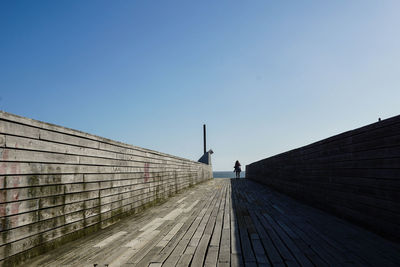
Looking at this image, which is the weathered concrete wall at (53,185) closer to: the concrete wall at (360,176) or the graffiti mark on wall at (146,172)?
the graffiti mark on wall at (146,172)

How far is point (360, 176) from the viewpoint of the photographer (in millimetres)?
4297

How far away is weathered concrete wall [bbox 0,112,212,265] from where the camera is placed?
2.70 meters

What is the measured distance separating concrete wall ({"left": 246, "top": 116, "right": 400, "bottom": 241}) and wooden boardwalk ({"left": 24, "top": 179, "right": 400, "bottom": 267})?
0.34m

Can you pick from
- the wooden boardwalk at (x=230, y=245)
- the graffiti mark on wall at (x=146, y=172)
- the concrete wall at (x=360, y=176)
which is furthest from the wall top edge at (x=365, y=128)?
the graffiti mark on wall at (x=146, y=172)

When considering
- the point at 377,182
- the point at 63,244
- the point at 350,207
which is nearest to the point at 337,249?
the point at 377,182

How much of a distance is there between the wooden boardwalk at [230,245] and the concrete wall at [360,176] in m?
0.34

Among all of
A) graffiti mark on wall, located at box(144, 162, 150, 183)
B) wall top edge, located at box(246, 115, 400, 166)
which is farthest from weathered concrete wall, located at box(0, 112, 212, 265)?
wall top edge, located at box(246, 115, 400, 166)

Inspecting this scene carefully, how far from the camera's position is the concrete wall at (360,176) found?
11.3 ft

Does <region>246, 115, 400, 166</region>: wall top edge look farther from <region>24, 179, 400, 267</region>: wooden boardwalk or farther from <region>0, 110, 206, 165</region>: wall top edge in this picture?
<region>0, 110, 206, 165</region>: wall top edge

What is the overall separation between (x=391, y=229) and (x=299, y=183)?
4.43m

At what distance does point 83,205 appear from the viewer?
3984 millimetres

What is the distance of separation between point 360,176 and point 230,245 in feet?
9.46

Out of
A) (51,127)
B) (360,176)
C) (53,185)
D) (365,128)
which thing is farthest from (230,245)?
(365,128)

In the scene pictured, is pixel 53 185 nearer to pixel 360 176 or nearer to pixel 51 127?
pixel 51 127
